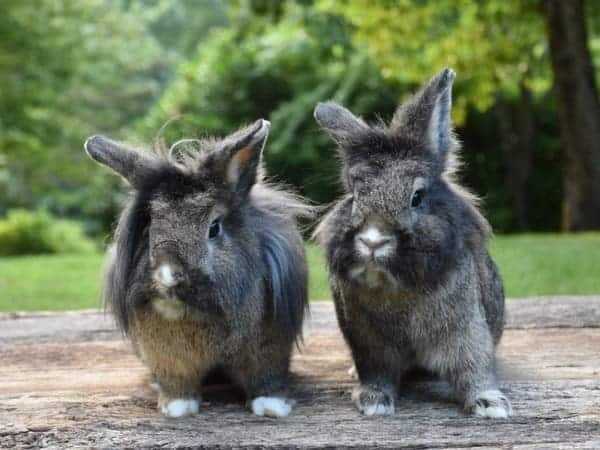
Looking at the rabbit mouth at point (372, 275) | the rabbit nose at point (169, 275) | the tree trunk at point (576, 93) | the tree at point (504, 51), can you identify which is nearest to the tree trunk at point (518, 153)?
the tree at point (504, 51)

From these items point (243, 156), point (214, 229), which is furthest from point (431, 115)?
point (214, 229)

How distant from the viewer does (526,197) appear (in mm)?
13305

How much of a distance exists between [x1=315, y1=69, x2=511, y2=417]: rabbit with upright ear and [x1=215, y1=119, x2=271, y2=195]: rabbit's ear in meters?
0.25

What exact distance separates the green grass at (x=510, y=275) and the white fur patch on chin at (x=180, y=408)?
8.03 feet

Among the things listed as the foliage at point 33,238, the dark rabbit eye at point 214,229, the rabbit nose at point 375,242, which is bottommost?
the foliage at point 33,238

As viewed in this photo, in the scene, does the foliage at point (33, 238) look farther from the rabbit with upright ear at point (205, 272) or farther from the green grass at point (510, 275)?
the rabbit with upright ear at point (205, 272)

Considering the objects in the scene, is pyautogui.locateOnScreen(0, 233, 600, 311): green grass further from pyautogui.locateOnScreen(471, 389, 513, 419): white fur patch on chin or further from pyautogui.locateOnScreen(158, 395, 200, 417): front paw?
pyautogui.locateOnScreen(471, 389, 513, 419): white fur patch on chin

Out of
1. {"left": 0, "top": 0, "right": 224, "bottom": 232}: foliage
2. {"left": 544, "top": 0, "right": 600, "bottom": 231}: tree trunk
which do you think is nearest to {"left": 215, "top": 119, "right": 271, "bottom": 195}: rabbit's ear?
{"left": 0, "top": 0, "right": 224, "bottom": 232}: foliage

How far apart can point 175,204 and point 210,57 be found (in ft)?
36.8

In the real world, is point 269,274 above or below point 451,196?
below

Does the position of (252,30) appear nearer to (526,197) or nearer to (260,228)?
(526,197)

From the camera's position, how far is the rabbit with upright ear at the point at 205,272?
273cm

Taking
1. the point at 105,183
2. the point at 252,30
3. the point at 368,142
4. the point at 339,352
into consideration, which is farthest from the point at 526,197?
the point at 368,142

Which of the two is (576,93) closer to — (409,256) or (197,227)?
(409,256)
